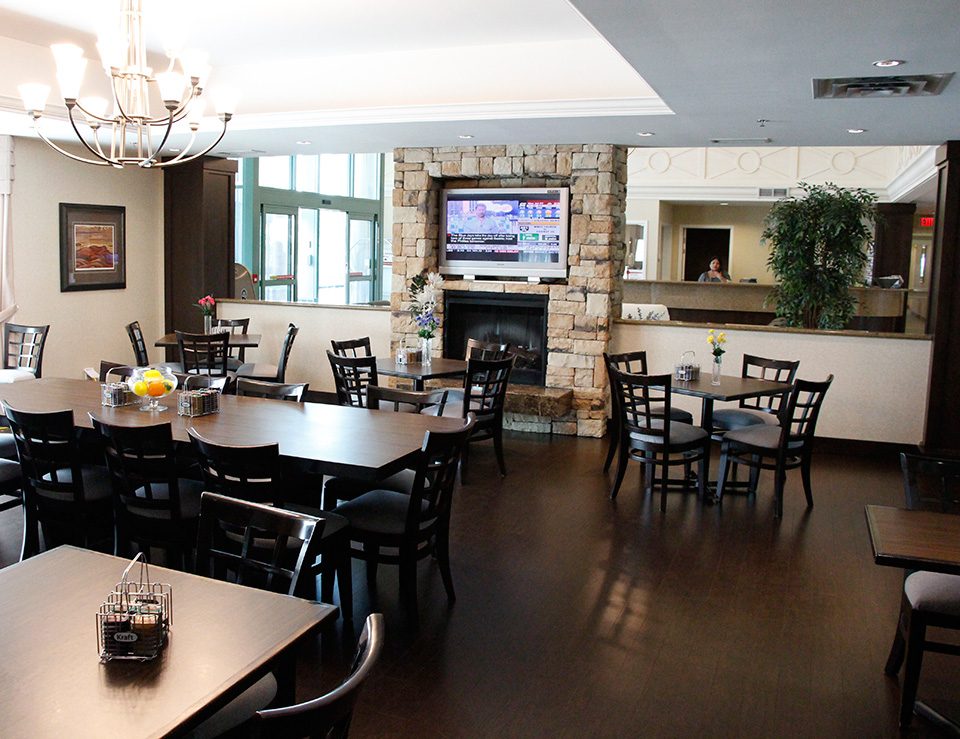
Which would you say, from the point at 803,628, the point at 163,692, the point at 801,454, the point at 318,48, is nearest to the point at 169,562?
the point at 163,692

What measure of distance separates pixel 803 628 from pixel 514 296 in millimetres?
4682

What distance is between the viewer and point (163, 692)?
171 centimetres

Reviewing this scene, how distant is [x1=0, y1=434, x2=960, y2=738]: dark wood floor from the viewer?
9.73 ft

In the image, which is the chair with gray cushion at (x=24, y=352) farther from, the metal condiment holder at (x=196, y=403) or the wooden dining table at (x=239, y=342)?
the metal condiment holder at (x=196, y=403)

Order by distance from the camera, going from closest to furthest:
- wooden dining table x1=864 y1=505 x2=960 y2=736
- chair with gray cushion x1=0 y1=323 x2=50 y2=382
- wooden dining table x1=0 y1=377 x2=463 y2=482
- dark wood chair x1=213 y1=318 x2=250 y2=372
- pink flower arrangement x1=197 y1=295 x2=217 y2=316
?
wooden dining table x1=864 y1=505 x2=960 y2=736, wooden dining table x1=0 y1=377 x2=463 y2=482, chair with gray cushion x1=0 y1=323 x2=50 y2=382, dark wood chair x1=213 y1=318 x2=250 y2=372, pink flower arrangement x1=197 y1=295 x2=217 y2=316

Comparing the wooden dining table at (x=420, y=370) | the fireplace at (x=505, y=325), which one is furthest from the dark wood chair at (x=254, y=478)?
the fireplace at (x=505, y=325)

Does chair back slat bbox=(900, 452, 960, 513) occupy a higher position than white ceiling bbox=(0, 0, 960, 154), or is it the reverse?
white ceiling bbox=(0, 0, 960, 154)

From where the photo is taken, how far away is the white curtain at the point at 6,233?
7375mm

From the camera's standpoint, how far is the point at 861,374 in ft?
23.4

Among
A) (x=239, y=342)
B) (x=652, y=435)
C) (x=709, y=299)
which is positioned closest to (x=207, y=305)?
(x=239, y=342)

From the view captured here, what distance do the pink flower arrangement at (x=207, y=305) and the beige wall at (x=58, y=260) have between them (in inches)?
34.7

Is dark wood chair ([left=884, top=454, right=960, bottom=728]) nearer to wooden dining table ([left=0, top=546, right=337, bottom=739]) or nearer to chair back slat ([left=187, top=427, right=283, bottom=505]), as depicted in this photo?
wooden dining table ([left=0, top=546, right=337, bottom=739])

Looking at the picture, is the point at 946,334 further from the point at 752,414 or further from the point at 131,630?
the point at 131,630

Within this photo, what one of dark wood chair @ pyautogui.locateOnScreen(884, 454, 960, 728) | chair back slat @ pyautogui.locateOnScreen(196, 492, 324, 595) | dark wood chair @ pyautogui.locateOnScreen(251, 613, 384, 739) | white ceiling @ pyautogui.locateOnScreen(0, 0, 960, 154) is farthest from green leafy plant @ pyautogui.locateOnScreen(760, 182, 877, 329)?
dark wood chair @ pyautogui.locateOnScreen(251, 613, 384, 739)
